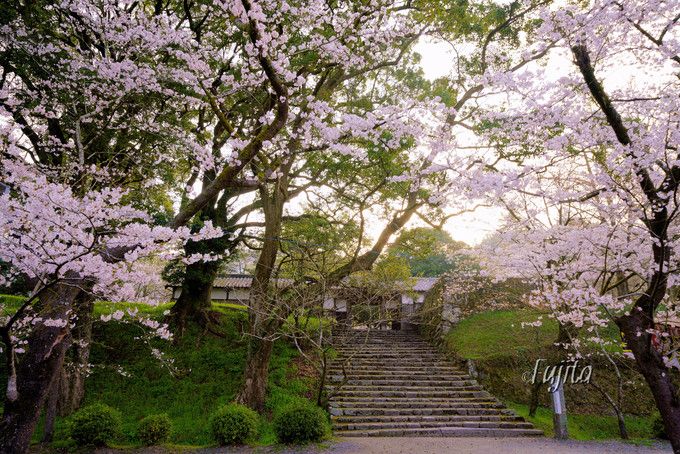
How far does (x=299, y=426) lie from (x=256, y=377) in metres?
2.21

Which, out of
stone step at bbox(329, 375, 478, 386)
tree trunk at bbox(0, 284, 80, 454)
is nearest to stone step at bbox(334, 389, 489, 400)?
stone step at bbox(329, 375, 478, 386)

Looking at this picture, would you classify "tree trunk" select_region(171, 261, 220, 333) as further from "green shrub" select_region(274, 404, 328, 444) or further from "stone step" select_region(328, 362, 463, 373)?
"green shrub" select_region(274, 404, 328, 444)

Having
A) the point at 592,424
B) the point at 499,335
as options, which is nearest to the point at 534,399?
the point at 592,424

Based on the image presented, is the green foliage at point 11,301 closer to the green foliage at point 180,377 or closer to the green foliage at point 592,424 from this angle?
the green foliage at point 180,377

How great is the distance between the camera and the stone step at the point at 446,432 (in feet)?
31.3

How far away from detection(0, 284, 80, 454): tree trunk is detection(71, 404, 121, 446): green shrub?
3.10 meters

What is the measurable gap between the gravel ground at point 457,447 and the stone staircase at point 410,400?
0.57 metres

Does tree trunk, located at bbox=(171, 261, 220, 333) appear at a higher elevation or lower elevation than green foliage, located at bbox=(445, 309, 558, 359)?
higher

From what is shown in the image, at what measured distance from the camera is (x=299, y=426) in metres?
8.40

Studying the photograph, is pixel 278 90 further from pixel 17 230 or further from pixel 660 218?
pixel 660 218

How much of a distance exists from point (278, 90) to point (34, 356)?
4494 millimetres

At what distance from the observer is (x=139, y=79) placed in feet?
21.9

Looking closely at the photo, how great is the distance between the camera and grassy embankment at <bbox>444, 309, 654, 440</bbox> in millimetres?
10969

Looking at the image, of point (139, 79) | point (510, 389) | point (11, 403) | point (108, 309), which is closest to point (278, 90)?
point (139, 79)
